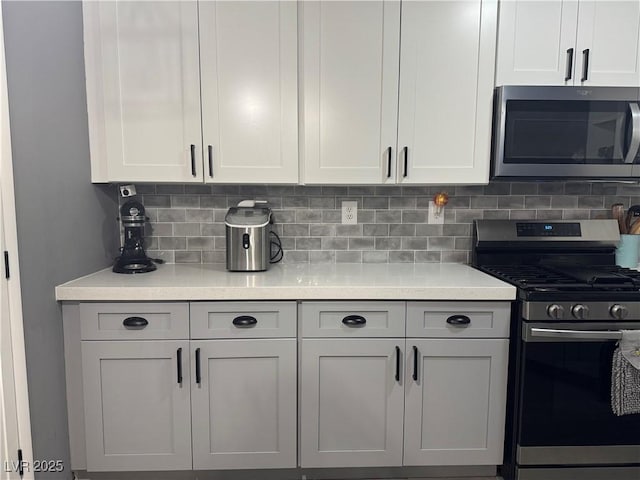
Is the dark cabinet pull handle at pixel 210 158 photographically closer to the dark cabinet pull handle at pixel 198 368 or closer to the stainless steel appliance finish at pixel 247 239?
the stainless steel appliance finish at pixel 247 239

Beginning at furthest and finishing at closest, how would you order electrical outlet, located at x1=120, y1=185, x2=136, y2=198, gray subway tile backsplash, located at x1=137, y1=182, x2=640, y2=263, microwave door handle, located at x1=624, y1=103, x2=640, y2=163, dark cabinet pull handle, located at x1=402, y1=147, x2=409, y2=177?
gray subway tile backsplash, located at x1=137, y1=182, x2=640, y2=263 → electrical outlet, located at x1=120, y1=185, x2=136, y2=198 → dark cabinet pull handle, located at x1=402, y1=147, x2=409, y2=177 → microwave door handle, located at x1=624, y1=103, x2=640, y2=163

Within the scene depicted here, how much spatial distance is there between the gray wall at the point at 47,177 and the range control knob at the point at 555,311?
2047mm

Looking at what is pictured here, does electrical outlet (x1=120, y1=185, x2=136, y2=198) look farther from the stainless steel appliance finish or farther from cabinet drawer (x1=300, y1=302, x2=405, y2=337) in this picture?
cabinet drawer (x1=300, y1=302, x2=405, y2=337)

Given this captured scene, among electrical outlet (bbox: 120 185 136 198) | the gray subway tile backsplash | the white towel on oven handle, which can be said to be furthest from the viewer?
the gray subway tile backsplash

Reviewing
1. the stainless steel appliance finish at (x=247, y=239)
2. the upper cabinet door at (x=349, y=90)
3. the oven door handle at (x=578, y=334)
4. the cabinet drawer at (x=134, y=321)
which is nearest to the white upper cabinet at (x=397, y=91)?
the upper cabinet door at (x=349, y=90)

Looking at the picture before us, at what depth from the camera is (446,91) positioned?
6.17ft

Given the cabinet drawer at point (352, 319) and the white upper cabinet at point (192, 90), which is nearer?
the cabinet drawer at point (352, 319)

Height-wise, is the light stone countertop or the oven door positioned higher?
the light stone countertop

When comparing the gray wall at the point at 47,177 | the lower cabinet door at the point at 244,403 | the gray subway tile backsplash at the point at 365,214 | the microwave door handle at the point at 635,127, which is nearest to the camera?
the gray wall at the point at 47,177

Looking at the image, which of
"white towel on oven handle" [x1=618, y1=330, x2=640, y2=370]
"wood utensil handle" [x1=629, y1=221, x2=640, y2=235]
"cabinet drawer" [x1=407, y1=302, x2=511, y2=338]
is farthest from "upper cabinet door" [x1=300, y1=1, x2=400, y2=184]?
"wood utensil handle" [x1=629, y1=221, x2=640, y2=235]

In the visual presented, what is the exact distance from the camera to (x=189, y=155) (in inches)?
74.2

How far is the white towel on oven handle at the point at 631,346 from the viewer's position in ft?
5.20

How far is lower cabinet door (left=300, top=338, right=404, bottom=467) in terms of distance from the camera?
1.71 metres

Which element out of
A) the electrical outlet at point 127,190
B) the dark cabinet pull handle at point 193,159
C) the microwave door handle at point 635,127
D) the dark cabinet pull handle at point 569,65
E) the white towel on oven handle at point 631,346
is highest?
the dark cabinet pull handle at point 569,65
